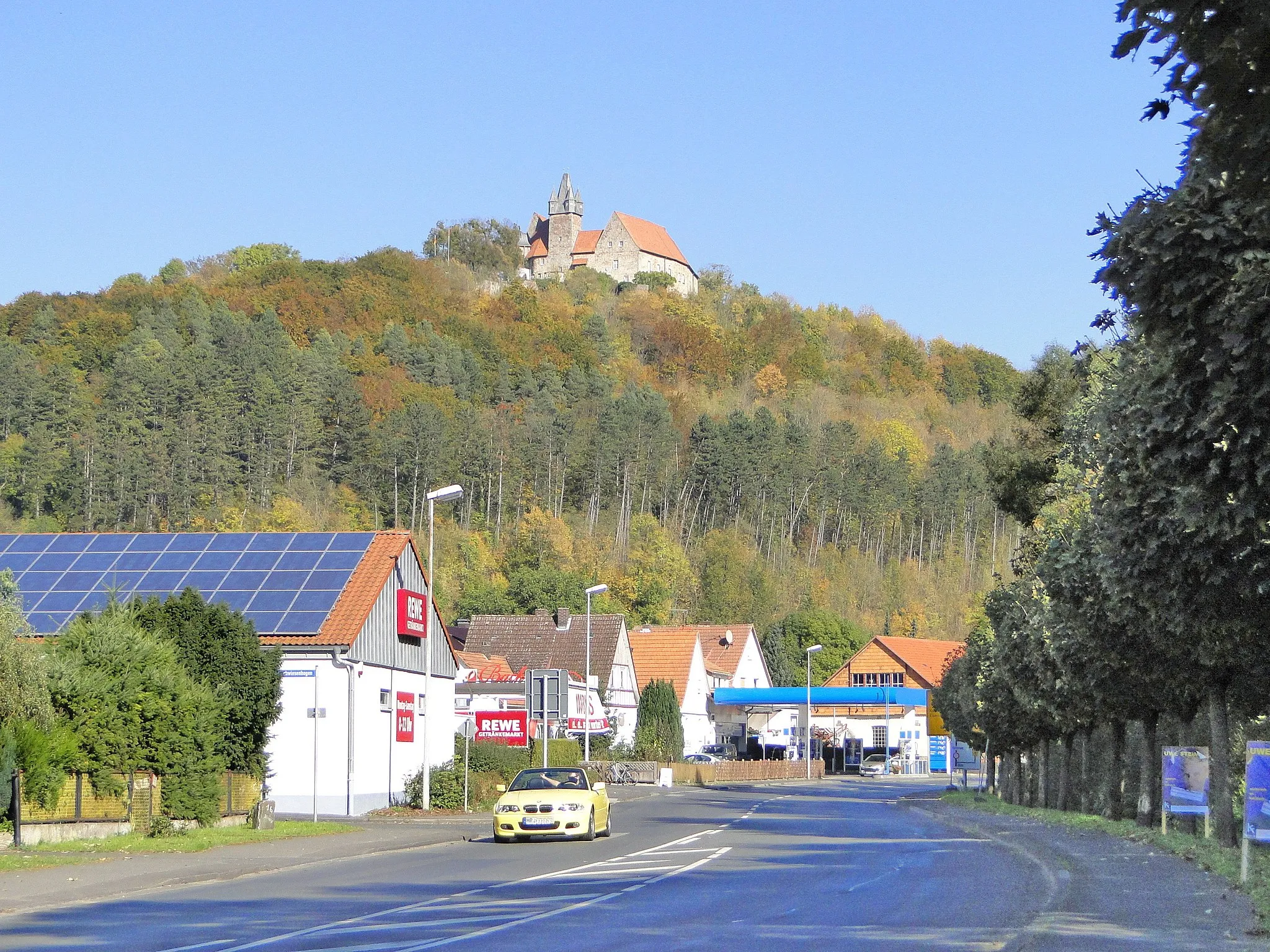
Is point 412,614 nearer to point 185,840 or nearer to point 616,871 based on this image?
point 185,840

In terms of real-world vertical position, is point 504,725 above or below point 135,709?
below

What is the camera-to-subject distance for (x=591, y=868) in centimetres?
2000

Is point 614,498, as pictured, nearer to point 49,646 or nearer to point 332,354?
point 332,354

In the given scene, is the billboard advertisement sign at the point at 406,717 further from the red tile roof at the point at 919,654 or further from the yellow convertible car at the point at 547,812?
the red tile roof at the point at 919,654

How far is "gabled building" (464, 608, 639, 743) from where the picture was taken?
7794 centimetres

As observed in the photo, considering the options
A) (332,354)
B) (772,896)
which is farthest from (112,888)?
(332,354)

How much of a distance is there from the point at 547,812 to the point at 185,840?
6.09m

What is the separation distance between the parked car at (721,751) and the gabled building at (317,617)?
57791mm

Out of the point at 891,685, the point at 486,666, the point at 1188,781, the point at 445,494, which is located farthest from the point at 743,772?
the point at 1188,781

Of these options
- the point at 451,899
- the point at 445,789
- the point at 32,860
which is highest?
the point at 451,899

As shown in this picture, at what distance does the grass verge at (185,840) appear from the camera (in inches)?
898

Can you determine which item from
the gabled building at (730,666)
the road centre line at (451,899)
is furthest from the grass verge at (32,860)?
the gabled building at (730,666)

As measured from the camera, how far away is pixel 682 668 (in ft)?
312

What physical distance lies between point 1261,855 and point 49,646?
1916 cm
